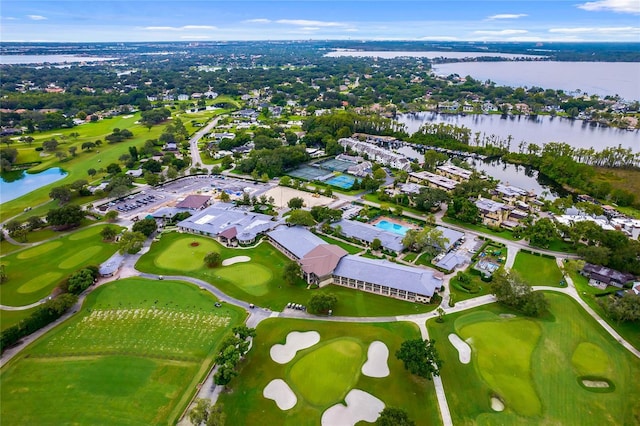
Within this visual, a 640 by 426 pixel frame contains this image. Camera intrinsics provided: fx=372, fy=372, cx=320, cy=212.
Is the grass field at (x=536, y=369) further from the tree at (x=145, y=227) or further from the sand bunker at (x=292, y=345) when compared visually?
the tree at (x=145, y=227)

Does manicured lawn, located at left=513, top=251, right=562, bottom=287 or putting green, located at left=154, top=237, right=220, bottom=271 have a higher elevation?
manicured lawn, located at left=513, top=251, right=562, bottom=287

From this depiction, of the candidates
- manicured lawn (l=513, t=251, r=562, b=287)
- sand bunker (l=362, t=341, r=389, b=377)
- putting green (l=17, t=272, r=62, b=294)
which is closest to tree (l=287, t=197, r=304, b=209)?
sand bunker (l=362, t=341, r=389, b=377)

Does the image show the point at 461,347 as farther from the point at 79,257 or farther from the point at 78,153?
the point at 78,153

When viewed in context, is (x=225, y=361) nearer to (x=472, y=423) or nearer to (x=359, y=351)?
(x=359, y=351)

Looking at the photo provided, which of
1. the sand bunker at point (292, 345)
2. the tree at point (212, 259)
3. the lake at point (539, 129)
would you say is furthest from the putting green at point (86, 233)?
the lake at point (539, 129)

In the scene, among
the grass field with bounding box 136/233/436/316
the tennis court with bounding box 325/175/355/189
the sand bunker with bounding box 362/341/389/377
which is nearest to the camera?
the sand bunker with bounding box 362/341/389/377

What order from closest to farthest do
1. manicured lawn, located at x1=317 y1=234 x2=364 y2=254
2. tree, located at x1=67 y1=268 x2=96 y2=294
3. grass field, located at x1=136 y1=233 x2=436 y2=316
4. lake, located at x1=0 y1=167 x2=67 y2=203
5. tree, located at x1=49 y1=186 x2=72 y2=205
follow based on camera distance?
grass field, located at x1=136 y1=233 x2=436 y2=316
tree, located at x1=67 y1=268 x2=96 y2=294
manicured lawn, located at x1=317 y1=234 x2=364 y2=254
tree, located at x1=49 y1=186 x2=72 y2=205
lake, located at x1=0 y1=167 x2=67 y2=203

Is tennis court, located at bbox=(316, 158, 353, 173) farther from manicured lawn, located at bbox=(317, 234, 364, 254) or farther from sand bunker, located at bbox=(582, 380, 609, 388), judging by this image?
sand bunker, located at bbox=(582, 380, 609, 388)
